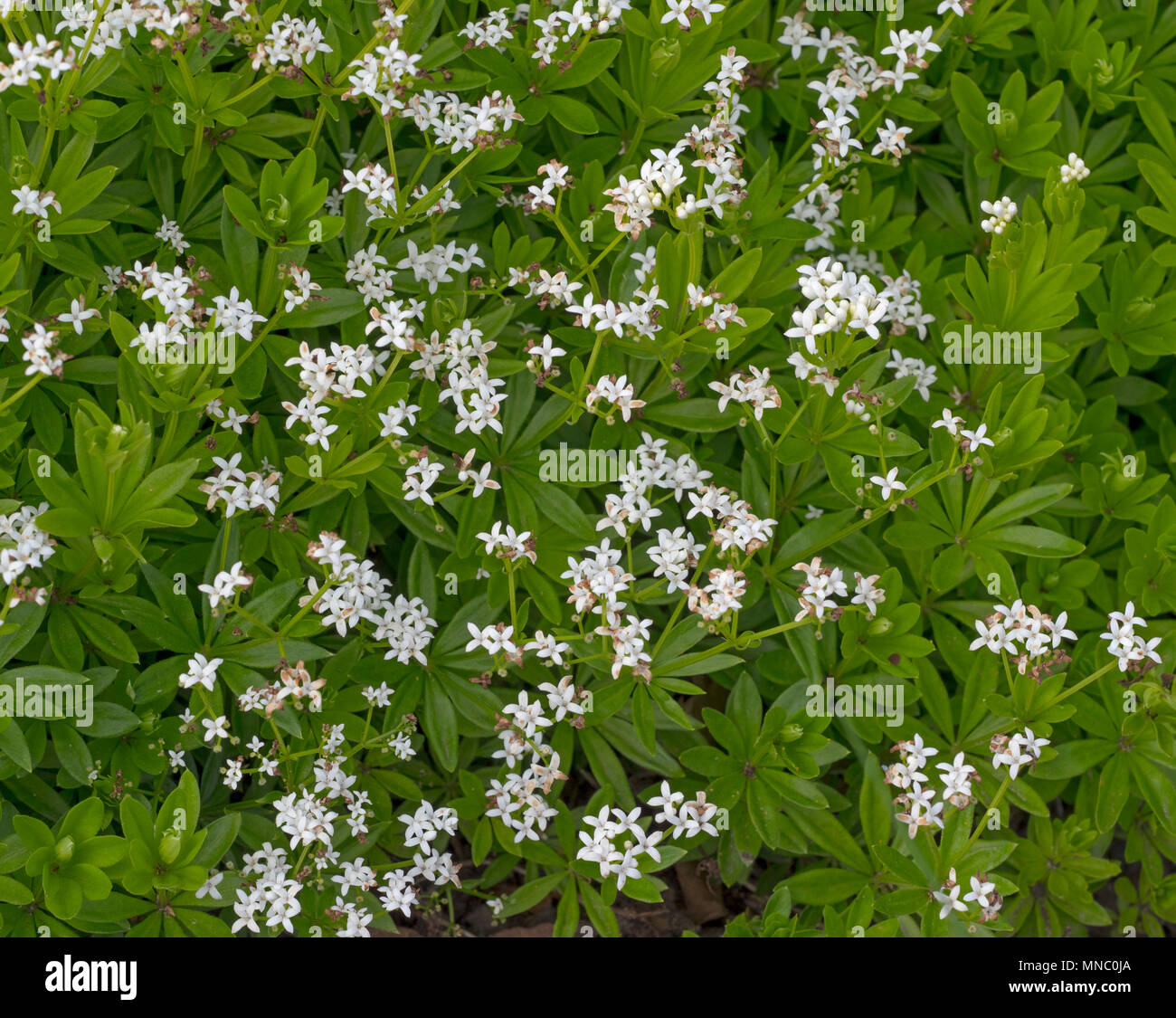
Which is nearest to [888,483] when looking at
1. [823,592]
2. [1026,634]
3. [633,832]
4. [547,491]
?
[823,592]

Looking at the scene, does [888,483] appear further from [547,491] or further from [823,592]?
[547,491]

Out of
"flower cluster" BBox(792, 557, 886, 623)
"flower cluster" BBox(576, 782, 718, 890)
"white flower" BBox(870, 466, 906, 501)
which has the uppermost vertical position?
"white flower" BBox(870, 466, 906, 501)

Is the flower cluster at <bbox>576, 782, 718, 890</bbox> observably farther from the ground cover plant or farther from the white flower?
the white flower

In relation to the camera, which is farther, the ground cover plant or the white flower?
the white flower

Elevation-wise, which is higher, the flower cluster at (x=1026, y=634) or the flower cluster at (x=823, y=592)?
the flower cluster at (x=823, y=592)

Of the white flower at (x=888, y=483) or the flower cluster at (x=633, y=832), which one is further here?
the white flower at (x=888, y=483)

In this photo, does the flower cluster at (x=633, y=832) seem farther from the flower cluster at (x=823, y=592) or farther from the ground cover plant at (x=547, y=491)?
the flower cluster at (x=823, y=592)

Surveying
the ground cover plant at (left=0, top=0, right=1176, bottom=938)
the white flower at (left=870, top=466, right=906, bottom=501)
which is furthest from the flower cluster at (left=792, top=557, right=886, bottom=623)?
the white flower at (left=870, top=466, right=906, bottom=501)

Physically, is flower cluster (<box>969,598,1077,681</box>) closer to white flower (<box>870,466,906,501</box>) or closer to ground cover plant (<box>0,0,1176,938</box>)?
ground cover plant (<box>0,0,1176,938</box>)

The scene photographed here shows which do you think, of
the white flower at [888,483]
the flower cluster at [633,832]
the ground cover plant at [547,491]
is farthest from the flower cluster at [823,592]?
the flower cluster at [633,832]

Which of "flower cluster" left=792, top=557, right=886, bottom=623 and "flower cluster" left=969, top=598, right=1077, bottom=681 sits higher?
"flower cluster" left=792, top=557, right=886, bottom=623
